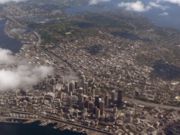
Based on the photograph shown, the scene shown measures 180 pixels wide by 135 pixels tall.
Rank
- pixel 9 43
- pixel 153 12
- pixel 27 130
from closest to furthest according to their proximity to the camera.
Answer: pixel 27 130, pixel 9 43, pixel 153 12

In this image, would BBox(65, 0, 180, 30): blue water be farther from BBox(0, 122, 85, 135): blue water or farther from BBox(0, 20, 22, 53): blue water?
BBox(0, 122, 85, 135): blue water

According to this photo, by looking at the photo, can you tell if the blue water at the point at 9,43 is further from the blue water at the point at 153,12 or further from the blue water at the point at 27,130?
the blue water at the point at 27,130

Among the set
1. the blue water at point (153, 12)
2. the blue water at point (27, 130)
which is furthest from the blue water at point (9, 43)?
the blue water at point (27, 130)

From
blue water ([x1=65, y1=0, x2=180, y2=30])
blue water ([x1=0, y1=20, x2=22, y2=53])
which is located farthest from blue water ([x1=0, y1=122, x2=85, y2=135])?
blue water ([x1=65, y1=0, x2=180, y2=30])

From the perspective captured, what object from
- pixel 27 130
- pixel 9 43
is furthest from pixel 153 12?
pixel 27 130

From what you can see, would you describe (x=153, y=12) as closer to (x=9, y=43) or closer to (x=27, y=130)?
(x=9, y=43)

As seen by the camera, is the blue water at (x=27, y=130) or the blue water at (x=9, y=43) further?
the blue water at (x=9, y=43)

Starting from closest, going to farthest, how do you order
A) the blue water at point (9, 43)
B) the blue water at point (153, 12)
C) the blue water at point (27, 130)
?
the blue water at point (27, 130), the blue water at point (9, 43), the blue water at point (153, 12)

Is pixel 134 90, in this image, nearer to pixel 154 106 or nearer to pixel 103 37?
pixel 154 106

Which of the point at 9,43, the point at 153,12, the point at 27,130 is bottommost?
the point at 27,130

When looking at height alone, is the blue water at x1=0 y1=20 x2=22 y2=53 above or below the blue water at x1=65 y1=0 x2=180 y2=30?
below

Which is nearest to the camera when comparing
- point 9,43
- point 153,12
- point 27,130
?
point 27,130

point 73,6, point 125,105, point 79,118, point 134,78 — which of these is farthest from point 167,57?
point 73,6
